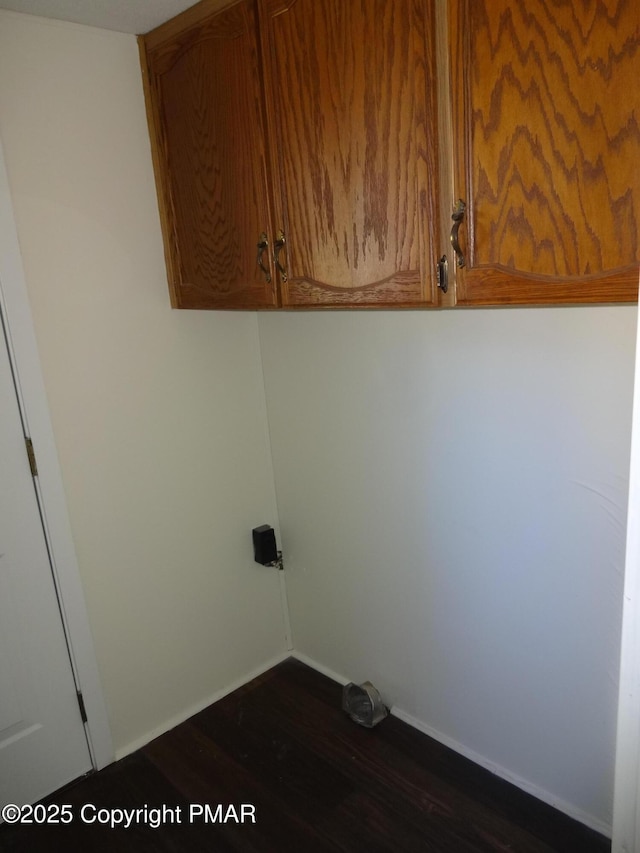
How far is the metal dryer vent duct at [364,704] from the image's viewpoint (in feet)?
6.62

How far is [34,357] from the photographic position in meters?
1.68

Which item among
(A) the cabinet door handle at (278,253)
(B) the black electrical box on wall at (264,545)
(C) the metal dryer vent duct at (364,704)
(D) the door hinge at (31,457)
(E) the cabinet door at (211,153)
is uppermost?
A: (E) the cabinet door at (211,153)

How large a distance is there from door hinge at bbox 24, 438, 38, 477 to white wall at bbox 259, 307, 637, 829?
2.64 feet

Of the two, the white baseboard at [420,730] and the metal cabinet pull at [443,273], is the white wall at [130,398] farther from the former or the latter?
the metal cabinet pull at [443,273]

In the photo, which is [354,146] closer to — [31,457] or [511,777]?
[31,457]

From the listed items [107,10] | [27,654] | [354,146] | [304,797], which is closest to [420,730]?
[304,797]

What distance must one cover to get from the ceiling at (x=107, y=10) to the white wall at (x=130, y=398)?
0.04 metres

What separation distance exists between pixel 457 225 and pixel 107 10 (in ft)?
3.63

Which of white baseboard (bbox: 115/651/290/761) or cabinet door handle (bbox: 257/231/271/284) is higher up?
cabinet door handle (bbox: 257/231/271/284)

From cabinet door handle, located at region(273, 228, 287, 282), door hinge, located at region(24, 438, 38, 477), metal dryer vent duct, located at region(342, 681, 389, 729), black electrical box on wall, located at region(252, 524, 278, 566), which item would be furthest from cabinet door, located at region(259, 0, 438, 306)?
metal dryer vent duct, located at region(342, 681, 389, 729)

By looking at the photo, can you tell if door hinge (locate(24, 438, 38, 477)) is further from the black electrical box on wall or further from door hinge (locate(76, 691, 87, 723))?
the black electrical box on wall

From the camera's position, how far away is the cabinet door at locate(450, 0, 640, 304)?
971 millimetres

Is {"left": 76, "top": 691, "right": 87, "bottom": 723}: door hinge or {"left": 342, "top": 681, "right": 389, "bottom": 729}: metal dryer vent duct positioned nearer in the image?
{"left": 76, "top": 691, "right": 87, "bottom": 723}: door hinge

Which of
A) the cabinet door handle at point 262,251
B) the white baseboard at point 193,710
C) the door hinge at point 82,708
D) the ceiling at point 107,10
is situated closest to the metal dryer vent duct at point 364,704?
the white baseboard at point 193,710
